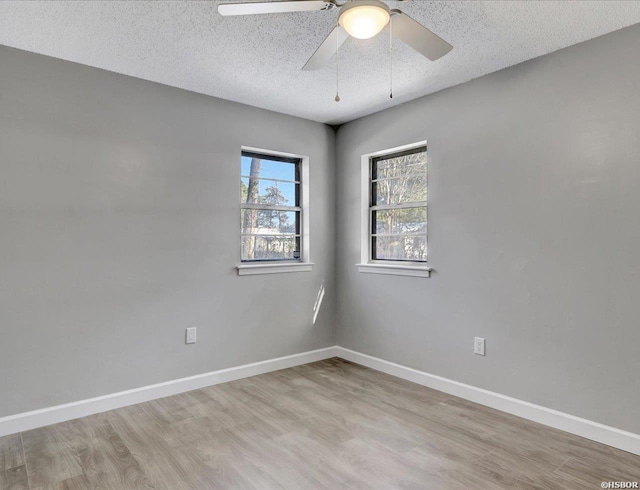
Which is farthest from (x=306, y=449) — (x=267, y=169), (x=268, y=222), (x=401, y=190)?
(x=267, y=169)

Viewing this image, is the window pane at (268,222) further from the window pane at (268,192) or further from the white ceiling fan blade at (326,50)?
the white ceiling fan blade at (326,50)

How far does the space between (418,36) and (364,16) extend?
38 centimetres

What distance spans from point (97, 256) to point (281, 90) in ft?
6.01

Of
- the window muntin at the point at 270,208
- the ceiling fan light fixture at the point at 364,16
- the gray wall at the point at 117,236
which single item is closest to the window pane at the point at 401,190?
the window muntin at the point at 270,208

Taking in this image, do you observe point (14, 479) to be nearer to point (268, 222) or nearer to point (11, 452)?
point (11, 452)

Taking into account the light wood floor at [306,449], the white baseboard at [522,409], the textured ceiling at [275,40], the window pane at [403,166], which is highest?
the textured ceiling at [275,40]

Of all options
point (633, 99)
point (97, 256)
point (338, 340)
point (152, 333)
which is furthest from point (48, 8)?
point (338, 340)

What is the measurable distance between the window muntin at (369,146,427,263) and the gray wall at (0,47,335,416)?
3.34 ft

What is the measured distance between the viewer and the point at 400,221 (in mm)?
3688

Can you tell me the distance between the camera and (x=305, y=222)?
402 cm

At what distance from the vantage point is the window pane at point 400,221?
3483 mm

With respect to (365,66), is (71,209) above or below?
below

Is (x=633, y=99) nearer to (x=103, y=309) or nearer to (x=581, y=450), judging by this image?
(x=581, y=450)

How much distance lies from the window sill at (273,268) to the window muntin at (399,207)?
667 millimetres
